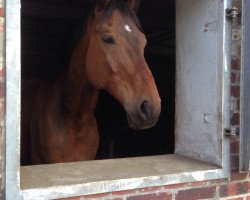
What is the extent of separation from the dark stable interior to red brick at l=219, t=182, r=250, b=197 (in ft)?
7.84

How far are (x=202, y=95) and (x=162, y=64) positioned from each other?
4.79 metres

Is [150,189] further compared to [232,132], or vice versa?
[232,132]

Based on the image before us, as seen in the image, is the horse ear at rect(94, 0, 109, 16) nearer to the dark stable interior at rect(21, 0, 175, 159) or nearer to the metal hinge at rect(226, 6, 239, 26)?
the metal hinge at rect(226, 6, 239, 26)

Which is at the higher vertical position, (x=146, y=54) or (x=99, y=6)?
(x=146, y=54)

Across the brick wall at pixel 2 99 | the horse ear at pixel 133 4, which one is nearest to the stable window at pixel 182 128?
the brick wall at pixel 2 99

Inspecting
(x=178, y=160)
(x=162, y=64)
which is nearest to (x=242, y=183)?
(x=178, y=160)

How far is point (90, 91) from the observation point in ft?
10.6

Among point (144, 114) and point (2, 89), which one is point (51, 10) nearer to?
point (144, 114)

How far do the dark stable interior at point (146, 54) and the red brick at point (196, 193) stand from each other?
2.42 m

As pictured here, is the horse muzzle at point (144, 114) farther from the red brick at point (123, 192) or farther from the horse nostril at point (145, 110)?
the red brick at point (123, 192)

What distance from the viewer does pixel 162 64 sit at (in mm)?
7309

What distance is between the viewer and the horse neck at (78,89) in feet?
10.4

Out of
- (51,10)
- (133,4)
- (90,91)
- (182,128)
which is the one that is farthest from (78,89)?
(51,10)

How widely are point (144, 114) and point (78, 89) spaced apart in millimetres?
1144
